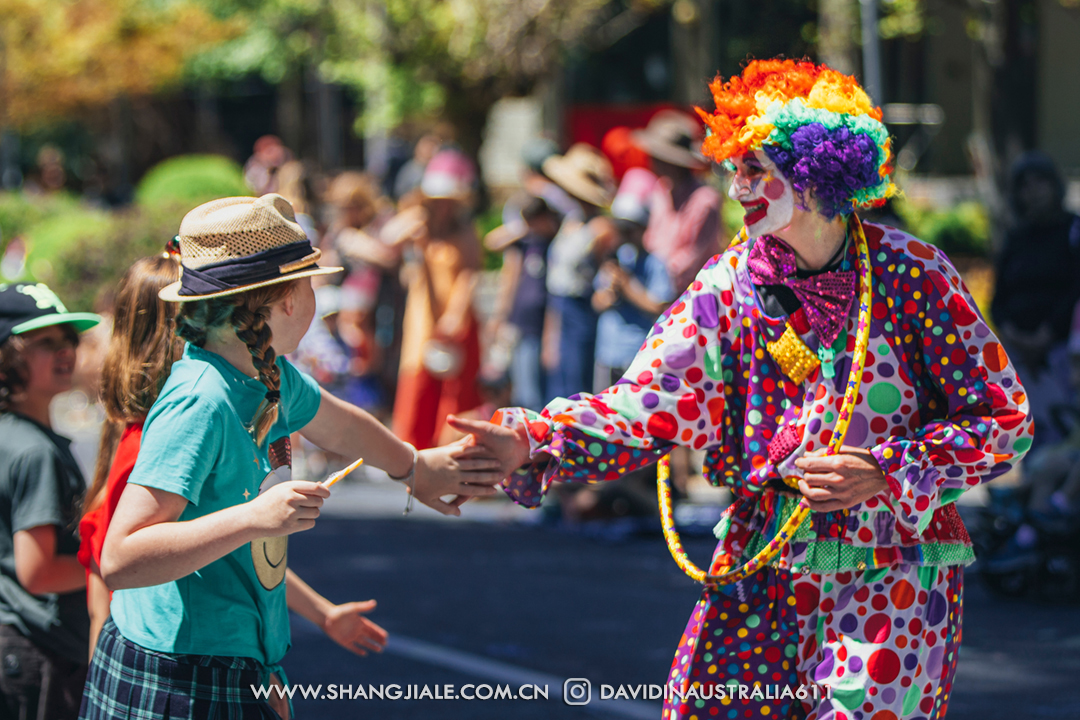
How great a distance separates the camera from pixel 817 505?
267cm

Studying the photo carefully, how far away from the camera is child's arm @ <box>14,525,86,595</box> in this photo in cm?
307

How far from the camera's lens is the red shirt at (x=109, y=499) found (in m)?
2.67

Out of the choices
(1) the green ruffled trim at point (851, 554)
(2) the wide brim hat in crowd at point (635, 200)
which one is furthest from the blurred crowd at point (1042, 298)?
(1) the green ruffled trim at point (851, 554)

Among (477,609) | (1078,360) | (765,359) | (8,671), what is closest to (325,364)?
(477,609)

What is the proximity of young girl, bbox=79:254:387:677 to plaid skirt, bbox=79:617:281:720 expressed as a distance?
11.2 inches

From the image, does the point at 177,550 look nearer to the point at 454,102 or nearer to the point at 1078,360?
the point at 1078,360

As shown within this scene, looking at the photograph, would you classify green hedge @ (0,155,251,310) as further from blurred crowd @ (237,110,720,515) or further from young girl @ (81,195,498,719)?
young girl @ (81,195,498,719)

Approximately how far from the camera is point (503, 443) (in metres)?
2.98

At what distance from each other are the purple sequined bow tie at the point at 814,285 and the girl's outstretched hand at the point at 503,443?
659mm

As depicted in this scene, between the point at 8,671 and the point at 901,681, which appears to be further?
the point at 8,671

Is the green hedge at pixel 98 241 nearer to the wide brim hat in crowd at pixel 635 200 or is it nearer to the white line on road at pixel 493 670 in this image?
the wide brim hat in crowd at pixel 635 200

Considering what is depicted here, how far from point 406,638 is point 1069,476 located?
3.39 meters

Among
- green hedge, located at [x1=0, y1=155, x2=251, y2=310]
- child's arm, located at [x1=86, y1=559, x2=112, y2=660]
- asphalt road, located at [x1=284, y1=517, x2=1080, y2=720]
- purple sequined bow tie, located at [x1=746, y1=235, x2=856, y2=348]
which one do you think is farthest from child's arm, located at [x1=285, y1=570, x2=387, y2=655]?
green hedge, located at [x1=0, y1=155, x2=251, y2=310]

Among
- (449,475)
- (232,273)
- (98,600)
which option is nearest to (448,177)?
(449,475)
